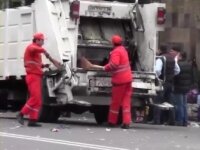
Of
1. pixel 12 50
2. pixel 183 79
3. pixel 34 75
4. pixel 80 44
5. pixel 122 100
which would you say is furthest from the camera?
pixel 183 79

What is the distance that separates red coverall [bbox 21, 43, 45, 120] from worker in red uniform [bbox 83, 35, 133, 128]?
111cm

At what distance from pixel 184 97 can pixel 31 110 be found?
13.3 feet

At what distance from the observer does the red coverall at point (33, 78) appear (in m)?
14.5

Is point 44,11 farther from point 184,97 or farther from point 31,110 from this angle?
point 184,97

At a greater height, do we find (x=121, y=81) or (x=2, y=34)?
(x=2, y=34)

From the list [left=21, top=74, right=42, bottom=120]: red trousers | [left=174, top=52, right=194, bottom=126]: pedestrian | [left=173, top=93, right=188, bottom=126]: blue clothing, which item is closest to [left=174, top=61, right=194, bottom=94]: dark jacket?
[left=174, top=52, right=194, bottom=126]: pedestrian

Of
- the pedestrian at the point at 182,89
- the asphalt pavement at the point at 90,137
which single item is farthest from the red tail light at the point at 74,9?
the pedestrian at the point at 182,89

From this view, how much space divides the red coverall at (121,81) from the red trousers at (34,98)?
1.25m

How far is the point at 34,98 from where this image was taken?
14508 millimetres

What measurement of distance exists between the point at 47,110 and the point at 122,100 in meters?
1.50

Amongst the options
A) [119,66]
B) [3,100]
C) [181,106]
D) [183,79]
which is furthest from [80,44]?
[3,100]

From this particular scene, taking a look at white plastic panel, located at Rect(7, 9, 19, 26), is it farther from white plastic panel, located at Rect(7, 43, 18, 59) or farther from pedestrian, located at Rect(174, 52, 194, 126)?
pedestrian, located at Rect(174, 52, 194, 126)

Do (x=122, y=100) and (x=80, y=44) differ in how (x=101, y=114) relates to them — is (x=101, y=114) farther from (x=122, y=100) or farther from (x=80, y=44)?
(x=80, y=44)

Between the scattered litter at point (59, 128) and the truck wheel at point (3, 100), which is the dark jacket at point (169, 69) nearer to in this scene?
the scattered litter at point (59, 128)
